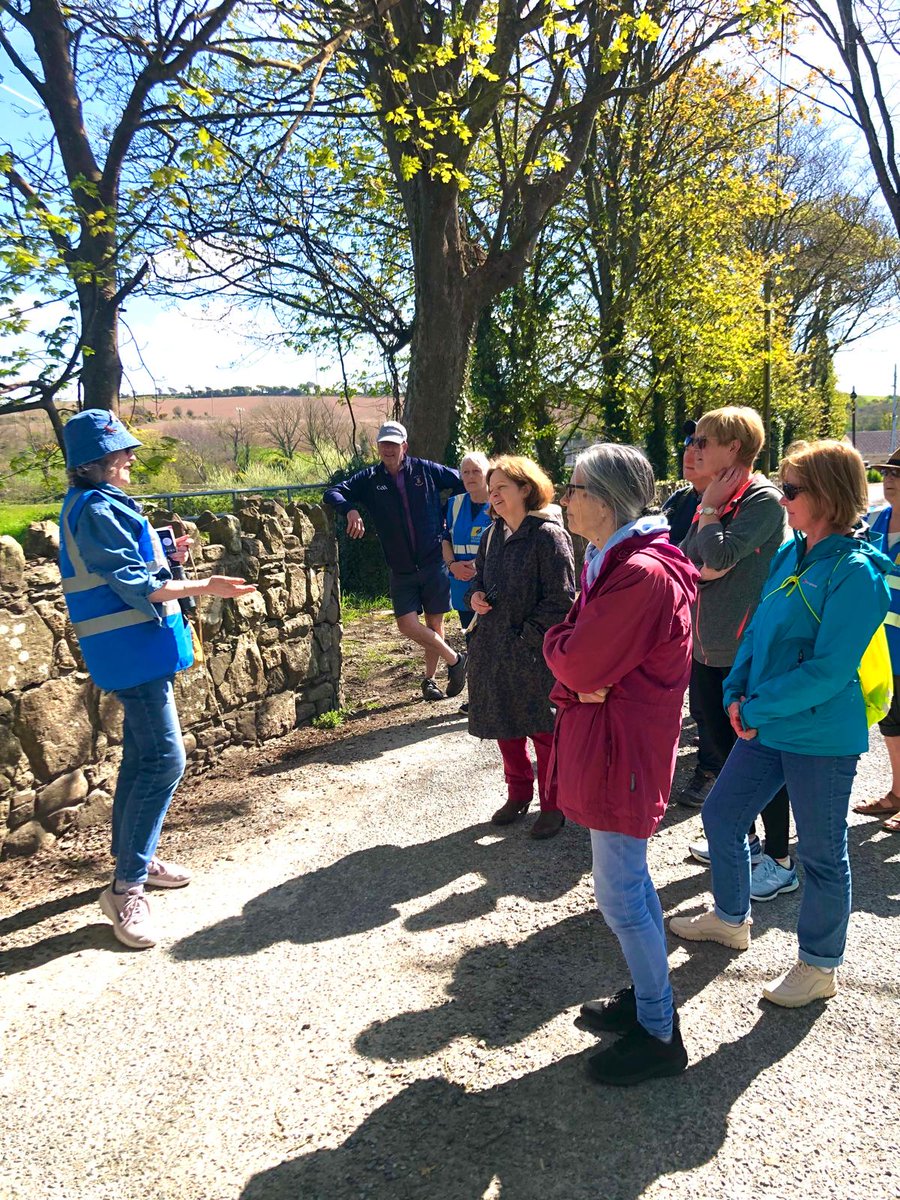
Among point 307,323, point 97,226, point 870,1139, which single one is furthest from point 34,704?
point 307,323

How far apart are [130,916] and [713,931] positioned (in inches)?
89.9

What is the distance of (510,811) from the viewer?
4.50 meters

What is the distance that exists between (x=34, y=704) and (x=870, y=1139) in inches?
142

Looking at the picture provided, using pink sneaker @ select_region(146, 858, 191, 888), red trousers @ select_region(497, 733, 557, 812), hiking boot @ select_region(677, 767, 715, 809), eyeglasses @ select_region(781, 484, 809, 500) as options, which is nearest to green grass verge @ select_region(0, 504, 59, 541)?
pink sneaker @ select_region(146, 858, 191, 888)

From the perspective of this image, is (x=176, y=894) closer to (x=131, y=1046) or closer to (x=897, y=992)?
(x=131, y=1046)

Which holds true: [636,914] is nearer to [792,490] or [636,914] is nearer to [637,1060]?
[637,1060]

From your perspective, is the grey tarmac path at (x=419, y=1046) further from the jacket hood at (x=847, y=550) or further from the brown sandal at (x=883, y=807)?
the jacket hood at (x=847, y=550)

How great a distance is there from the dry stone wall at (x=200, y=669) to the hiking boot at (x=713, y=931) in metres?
2.88

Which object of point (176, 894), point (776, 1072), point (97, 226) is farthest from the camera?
→ point (97, 226)

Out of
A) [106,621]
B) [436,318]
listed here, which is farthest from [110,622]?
[436,318]

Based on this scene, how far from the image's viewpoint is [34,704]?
156 inches

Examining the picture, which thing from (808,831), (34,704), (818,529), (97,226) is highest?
(97,226)

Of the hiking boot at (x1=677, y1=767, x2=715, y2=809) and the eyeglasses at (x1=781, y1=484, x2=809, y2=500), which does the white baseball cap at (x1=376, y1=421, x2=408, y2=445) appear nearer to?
the hiking boot at (x1=677, y1=767, x2=715, y2=809)

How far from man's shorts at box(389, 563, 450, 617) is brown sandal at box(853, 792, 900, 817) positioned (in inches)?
127
